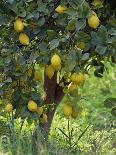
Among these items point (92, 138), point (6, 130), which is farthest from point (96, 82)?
point (6, 130)

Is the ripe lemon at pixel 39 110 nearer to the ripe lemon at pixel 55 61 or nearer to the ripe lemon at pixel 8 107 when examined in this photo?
the ripe lemon at pixel 8 107

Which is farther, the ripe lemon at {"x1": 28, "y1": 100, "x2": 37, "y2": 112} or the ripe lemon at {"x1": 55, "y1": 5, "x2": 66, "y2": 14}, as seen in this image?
the ripe lemon at {"x1": 28, "y1": 100, "x2": 37, "y2": 112}

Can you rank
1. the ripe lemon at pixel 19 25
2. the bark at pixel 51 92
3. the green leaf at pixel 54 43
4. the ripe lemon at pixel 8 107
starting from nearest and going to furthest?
1. the green leaf at pixel 54 43
2. the ripe lemon at pixel 19 25
3. the ripe lemon at pixel 8 107
4. the bark at pixel 51 92

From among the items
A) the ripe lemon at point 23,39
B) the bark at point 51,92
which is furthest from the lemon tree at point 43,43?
the bark at point 51,92

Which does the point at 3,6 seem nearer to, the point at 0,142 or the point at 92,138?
the point at 0,142

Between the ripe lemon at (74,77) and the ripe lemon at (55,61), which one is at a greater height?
the ripe lemon at (55,61)

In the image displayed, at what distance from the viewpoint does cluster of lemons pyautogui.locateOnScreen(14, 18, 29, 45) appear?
89.9 inches

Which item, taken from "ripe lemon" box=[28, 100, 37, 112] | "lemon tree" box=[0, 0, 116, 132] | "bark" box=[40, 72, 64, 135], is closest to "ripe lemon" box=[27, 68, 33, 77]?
"lemon tree" box=[0, 0, 116, 132]

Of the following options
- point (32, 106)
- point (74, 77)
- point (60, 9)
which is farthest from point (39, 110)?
point (60, 9)

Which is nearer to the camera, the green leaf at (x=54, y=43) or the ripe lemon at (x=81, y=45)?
the green leaf at (x=54, y=43)

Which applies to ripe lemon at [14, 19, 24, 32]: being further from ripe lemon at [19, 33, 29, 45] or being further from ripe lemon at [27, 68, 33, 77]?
ripe lemon at [27, 68, 33, 77]

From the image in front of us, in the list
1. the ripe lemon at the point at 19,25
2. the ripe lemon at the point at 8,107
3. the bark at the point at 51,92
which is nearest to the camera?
the ripe lemon at the point at 19,25

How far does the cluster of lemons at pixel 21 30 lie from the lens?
89.9 inches

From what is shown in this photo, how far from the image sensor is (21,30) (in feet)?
7.54
